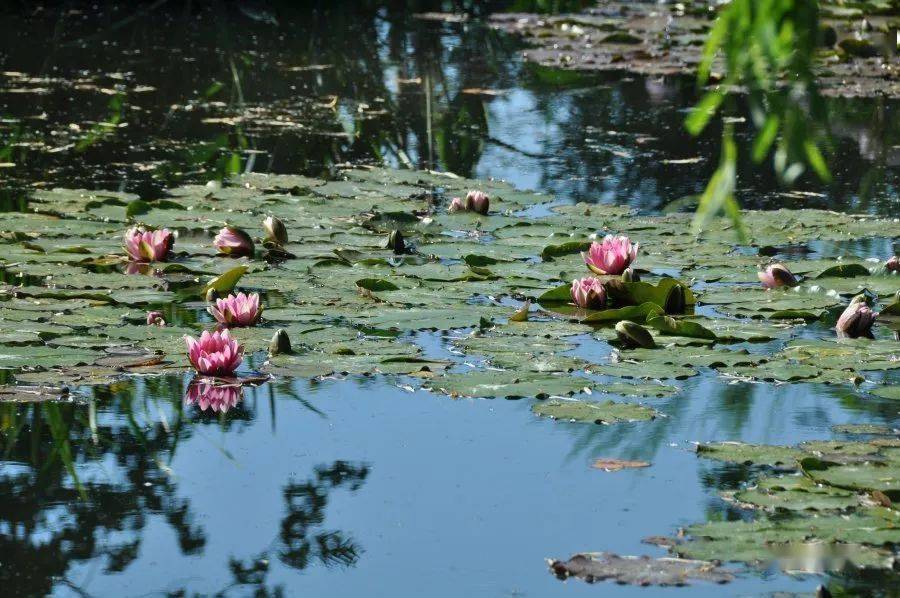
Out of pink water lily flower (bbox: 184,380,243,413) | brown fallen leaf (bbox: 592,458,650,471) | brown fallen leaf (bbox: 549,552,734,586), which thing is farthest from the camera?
pink water lily flower (bbox: 184,380,243,413)

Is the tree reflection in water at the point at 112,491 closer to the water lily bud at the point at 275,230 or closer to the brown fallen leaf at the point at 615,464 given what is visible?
the brown fallen leaf at the point at 615,464

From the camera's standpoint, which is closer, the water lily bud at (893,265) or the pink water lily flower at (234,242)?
the water lily bud at (893,265)

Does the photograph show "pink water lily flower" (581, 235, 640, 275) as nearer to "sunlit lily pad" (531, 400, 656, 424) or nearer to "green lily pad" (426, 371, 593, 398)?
"green lily pad" (426, 371, 593, 398)

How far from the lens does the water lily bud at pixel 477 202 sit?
4699 millimetres

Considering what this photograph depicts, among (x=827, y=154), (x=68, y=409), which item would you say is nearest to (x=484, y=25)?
(x=827, y=154)

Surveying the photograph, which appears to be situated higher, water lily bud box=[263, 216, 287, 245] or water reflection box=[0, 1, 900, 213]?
water reflection box=[0, 1, 900, 213]

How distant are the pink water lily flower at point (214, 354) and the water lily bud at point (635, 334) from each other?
2.90 feet

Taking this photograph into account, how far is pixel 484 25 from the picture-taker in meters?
11.0

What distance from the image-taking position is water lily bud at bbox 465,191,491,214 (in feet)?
15.4

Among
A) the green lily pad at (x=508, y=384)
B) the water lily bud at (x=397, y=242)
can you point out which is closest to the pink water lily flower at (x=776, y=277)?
the green lily pad at (x=508, y=384)

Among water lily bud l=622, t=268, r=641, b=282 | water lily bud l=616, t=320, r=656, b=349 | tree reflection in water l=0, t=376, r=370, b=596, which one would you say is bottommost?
tree reflection in water l=0, t=376, r=370, b=596

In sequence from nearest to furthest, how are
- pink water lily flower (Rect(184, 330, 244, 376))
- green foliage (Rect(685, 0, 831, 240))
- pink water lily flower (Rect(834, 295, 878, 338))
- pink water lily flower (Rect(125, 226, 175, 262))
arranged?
green foliage (Rect(685, 0, 831, 240)), pink water lily flower (Rect(184, 330, 244, 376)), pink water lily flower (Rect(834, 295, 878, 338)), pink water lily flower (Rect(125, 226, 175, 262))

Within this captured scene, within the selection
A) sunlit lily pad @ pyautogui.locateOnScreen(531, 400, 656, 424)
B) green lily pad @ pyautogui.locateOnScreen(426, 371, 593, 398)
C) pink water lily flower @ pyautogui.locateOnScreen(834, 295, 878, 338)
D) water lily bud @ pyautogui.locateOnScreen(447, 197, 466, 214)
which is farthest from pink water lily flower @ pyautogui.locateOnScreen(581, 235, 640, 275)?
water lily bud @ pyautogui.locateOnScreen(447, 197, 466, 214)

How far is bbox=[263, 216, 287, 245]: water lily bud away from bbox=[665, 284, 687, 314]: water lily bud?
1.22m
